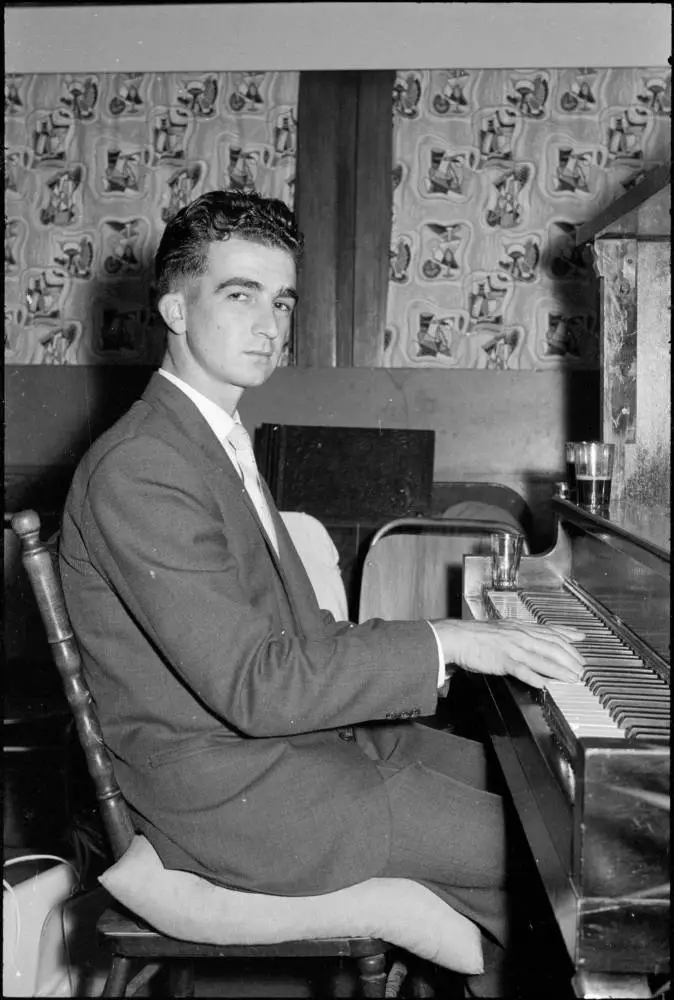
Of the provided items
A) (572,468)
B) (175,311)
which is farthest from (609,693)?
(572,468)

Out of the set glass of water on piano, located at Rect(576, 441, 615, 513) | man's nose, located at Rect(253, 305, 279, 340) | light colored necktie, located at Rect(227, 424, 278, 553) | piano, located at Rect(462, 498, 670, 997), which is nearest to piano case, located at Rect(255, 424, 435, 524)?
glass of water on piano, located at Rect(576, 441, 615, 513)

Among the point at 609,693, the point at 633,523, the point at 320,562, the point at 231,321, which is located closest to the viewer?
the point at 609,693

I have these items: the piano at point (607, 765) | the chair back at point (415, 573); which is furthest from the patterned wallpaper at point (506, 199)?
the piano at point (607, 765)

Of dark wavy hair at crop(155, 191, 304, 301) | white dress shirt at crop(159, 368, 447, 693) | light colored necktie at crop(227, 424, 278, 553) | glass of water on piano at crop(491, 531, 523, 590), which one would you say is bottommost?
glass of water on piano at crop(491, 531, 523, 590)

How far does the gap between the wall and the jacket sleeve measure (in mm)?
3343

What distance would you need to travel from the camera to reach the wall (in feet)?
14.9

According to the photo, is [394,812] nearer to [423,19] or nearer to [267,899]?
[267,899]

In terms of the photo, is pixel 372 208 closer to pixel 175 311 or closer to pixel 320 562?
pixel 320 562

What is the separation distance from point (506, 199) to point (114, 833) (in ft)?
12.4

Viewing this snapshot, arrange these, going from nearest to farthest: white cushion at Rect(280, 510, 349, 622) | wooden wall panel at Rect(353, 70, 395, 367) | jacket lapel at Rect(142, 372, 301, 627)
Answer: jacket lapel at Rect(142, 372, 301, 627) → white cushion at Rect(280, 510, 349, 622) → wooden wall panel at Rect(353, 70, 395, 367)

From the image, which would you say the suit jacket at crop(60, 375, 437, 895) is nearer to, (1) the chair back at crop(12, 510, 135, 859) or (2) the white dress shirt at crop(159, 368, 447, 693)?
(1) the chair back at crop(12, 510, 135, 859)

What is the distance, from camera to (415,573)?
3980 mm

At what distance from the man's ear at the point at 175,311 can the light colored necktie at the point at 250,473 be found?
0.20 meters

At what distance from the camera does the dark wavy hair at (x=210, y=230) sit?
5.85 ft
